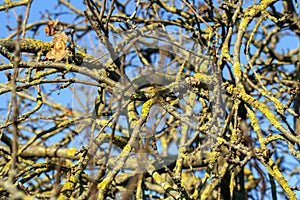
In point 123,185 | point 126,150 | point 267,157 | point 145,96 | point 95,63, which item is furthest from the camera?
point 123,185

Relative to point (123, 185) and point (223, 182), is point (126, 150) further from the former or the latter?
point (123, 185)

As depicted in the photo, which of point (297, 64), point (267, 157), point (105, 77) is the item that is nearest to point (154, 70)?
point (105, 77)

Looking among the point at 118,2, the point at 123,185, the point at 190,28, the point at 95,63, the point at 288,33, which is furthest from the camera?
the point at 288,33

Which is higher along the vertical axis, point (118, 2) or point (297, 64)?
point (118, 2)

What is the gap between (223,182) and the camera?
3219 mm

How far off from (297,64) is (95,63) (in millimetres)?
2128

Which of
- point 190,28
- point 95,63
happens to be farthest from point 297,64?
point 95,63

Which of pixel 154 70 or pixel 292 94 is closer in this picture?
pixel 292 94

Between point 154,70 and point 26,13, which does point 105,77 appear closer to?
point 154,70

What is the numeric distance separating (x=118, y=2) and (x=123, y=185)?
1.70 metres

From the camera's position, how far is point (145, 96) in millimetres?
2467

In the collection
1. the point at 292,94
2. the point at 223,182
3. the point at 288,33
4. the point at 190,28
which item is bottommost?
the point at 223,182

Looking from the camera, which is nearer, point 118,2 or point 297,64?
point 297,64

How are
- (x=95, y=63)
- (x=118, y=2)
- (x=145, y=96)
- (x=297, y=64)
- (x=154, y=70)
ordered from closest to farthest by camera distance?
(x=145, y=96) → (x=95, y=63) → (x=154, y=70) → (x=297, y=64) → (x=118, y=2)
